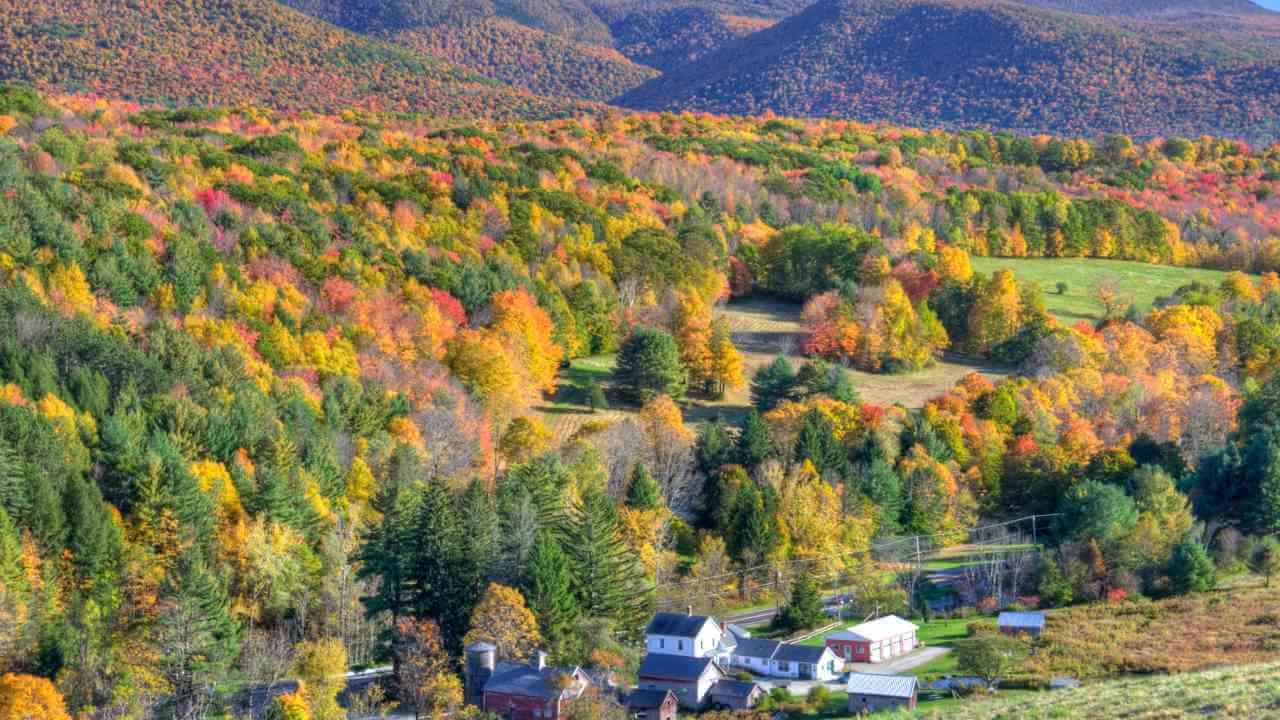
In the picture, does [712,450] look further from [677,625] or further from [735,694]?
[735,694]

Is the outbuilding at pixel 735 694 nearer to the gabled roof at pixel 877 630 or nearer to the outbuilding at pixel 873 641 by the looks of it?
the outbuilding at pixel 873 641

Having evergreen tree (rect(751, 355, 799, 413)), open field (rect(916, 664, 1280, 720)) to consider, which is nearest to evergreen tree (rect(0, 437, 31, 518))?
open field (rect(916, 664, 1280, 720))

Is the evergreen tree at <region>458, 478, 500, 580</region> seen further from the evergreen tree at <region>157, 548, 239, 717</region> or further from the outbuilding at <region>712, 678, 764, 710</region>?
the outbuilding at <region>712, 678, 764, 710</region>

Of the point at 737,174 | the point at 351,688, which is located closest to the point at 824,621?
the point at 351,688

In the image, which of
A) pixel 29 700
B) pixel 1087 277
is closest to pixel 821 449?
pixel 29 700

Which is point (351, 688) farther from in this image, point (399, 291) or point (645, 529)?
point (399, 291)

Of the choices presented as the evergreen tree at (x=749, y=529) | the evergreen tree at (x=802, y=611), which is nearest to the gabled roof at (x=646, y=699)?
the evergreen tree at (x=802, y=611)
